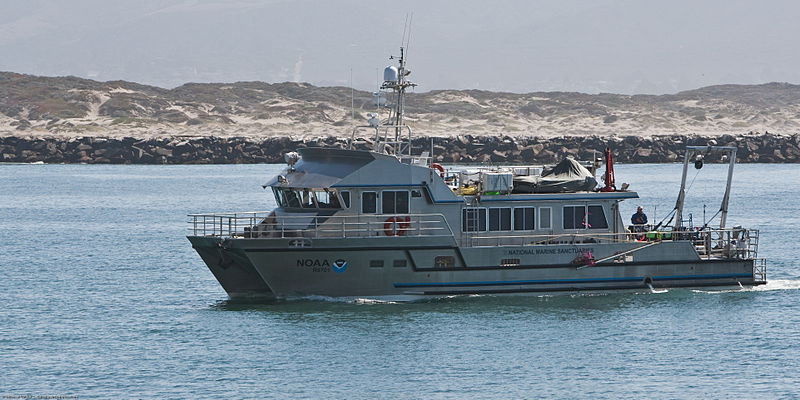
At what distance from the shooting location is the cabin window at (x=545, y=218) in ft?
99.3

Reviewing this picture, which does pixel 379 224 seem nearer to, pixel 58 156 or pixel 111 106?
pixel 58 156

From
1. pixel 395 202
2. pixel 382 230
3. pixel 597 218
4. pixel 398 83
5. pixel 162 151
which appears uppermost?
pixel 398 83

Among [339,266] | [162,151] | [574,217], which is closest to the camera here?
[339,266]

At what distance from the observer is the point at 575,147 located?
122 m

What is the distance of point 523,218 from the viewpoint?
30172 millimetres

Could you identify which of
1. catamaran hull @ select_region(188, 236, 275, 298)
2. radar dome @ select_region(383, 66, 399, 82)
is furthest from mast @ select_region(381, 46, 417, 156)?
catamaran hull @ select_region(188, 236, 275, 298)

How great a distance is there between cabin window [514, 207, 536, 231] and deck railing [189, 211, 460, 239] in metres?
2.08

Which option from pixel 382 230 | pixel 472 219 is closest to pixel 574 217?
pixel 472 219

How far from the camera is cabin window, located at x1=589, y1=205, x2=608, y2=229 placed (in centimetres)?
3066

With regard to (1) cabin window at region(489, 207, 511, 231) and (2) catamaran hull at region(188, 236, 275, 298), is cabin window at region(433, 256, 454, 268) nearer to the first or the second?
(1) cabin window at region(489, 207, 511, 231)

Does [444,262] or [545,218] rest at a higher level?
[545,218]

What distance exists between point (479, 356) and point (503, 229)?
18.5 ft

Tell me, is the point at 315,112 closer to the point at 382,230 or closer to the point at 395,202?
the point at 395,202

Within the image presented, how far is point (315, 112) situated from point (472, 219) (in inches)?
5077
